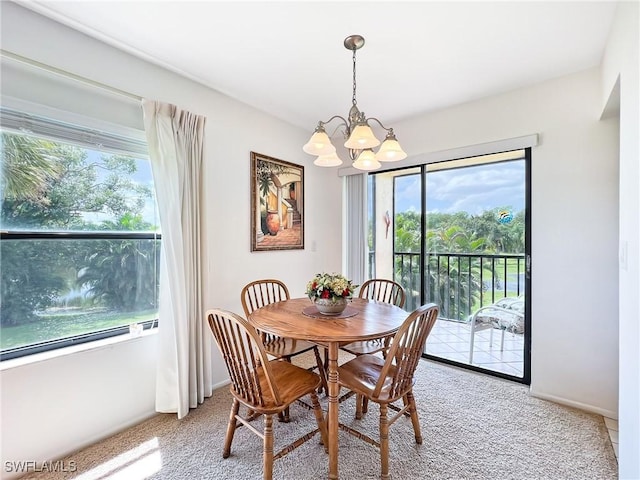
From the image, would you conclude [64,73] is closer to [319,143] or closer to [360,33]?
[319,143]

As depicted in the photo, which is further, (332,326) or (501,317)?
Answer: (501,317)

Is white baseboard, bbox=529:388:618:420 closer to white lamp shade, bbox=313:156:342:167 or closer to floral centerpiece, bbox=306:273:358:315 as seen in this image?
floral centerpiece, bbox=306:273:358:315

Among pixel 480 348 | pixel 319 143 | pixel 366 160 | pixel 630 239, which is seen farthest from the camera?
pixel 480 348

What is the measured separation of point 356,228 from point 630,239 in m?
2.57

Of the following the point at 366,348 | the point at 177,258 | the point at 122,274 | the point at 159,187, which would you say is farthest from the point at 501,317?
the point at 122,274

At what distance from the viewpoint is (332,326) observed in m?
1.72

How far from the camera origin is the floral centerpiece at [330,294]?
1.92m

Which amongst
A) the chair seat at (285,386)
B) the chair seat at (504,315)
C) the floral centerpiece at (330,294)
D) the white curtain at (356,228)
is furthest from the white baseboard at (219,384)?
the chair seat at (504,315)

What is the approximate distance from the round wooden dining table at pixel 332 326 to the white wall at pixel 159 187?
0.79 metres

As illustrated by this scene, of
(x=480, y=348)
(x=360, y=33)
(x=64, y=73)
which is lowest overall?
(x=480, y=348)

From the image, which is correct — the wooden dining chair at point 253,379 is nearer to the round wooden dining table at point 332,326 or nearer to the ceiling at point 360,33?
the round wooden dining table at point 332,326

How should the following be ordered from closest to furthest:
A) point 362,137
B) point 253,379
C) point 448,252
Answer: point 253,379 < point 362,137 < point 448,252

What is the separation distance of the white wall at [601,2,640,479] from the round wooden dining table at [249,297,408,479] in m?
1.02

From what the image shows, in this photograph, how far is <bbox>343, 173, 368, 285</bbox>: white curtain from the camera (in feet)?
11.9
